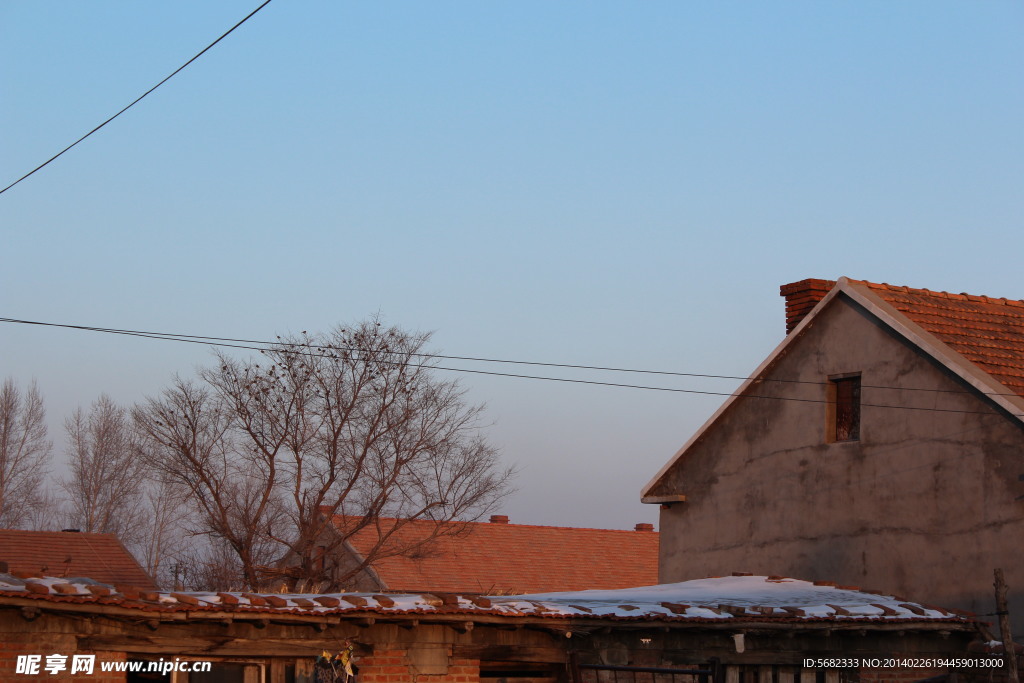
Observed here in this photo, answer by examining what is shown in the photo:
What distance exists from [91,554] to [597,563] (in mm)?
Result: 17105

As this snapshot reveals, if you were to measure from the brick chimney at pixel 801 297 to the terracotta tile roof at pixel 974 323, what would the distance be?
1784mm

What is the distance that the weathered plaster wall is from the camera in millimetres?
17078

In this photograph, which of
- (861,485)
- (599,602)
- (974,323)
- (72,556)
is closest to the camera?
(599,602)

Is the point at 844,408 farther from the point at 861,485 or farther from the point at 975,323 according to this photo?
the point at 975,323

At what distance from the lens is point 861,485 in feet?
62.2

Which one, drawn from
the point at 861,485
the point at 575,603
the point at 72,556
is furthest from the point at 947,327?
the point at 72,556

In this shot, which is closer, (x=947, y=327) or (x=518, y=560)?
(x=947, y=327)

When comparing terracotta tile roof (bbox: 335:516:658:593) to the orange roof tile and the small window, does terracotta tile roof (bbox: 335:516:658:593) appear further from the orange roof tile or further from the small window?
the orange roof tile

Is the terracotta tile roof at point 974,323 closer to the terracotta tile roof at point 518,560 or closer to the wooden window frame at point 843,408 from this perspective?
the wooden window frame at point 843,408

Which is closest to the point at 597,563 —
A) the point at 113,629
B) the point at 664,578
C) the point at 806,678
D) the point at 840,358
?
the point at 664,578

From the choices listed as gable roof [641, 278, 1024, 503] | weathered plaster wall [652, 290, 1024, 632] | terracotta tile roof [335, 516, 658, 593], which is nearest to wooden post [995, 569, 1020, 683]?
weathered plaster wall [652, 290, 1024, 632]

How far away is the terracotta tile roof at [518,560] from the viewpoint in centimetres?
3828

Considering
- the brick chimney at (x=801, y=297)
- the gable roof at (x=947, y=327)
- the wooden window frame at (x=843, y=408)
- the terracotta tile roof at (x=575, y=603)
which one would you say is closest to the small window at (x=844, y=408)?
the wooden window frame at (x=843, y=408)

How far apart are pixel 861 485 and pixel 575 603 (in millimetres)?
6846
